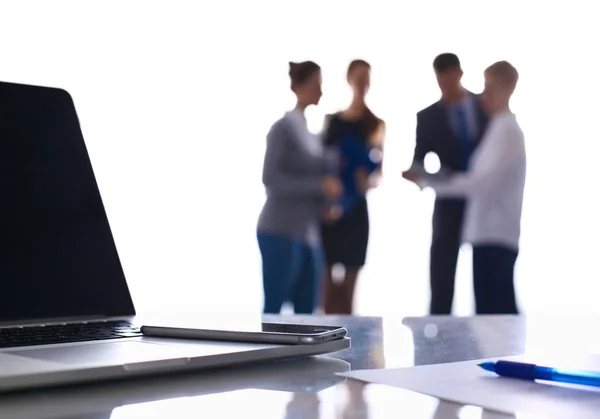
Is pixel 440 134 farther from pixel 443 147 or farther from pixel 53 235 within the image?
pixel 53 235

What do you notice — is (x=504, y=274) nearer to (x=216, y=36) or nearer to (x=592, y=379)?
(x=216, y=36)

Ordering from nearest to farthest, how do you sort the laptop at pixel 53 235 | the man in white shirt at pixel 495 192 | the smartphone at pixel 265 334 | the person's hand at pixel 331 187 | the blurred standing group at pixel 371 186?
the smartphone at pixel 265 334, the laptop at pixel 53 235, the man in white shirt at pixel 495 192, the blurred standing group at pixel 371 186, the person's hand at pixel 331 187

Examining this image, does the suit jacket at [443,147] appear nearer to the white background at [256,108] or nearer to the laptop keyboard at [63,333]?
the white background at [256,108]

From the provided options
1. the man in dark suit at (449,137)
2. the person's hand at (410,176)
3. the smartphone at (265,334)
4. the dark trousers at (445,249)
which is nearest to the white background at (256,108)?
the dark trousers at (445,249)

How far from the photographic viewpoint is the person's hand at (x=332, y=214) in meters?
2.82

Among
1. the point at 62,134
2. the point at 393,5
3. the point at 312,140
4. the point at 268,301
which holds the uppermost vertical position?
the point at 393,5

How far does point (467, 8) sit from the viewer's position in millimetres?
3586

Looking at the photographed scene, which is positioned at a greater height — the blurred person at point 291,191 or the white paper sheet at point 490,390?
the blurred person at point 291,191

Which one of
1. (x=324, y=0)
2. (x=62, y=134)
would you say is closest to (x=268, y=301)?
(x=324, y=0)

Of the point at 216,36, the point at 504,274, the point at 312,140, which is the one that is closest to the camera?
the point at 504,274

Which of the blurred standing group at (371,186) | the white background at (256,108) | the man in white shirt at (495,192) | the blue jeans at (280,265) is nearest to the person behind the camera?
the man in white shirt at (495,192)

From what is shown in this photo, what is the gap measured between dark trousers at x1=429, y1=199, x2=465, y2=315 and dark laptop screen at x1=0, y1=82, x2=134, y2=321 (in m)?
2.16

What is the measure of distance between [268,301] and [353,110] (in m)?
0.79

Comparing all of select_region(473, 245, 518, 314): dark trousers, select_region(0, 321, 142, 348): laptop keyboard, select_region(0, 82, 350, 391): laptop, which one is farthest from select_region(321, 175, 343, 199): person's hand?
select_region(0, 321, 142, 348): laptop keyboard
